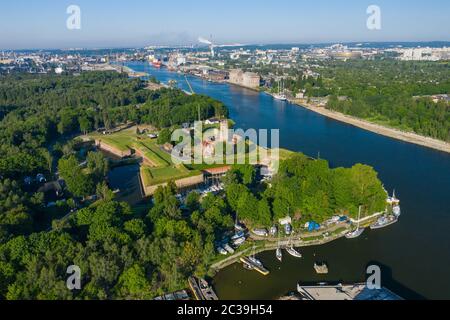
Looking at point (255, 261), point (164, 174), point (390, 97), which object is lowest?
point (255, 261)

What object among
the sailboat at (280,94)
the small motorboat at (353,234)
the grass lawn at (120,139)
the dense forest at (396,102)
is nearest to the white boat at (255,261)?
the small motorboat at (353,234)

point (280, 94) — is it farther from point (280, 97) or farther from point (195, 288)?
point (195, 288)

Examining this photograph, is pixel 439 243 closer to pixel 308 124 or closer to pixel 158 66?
pixel 308 124

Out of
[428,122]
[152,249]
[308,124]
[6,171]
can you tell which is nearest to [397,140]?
[428,122]

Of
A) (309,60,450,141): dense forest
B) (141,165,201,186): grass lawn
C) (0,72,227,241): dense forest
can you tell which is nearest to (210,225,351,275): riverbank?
(141,165,201,186): grass lawn

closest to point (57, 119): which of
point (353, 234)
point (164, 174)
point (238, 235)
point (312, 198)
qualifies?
point (164, 174)
